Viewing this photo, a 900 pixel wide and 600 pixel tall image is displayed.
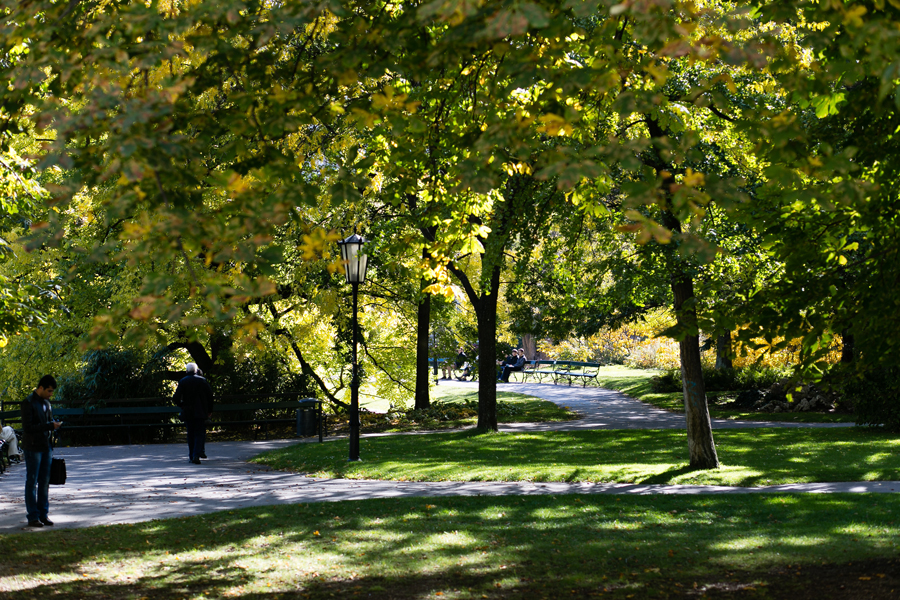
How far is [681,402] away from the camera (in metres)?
25.3

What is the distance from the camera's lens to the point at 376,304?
894 inches

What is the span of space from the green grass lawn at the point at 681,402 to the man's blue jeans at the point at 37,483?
17291 millimetres

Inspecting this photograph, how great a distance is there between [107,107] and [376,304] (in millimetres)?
19163

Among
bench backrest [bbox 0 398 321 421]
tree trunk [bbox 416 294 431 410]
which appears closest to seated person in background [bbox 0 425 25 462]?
bench backrest [bbox 0 398 321 421]

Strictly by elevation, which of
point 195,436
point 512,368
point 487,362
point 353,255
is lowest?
point 195,436

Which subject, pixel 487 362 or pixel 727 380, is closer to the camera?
pixel 487 362

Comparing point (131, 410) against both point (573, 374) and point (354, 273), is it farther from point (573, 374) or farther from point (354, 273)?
point (573, 374)

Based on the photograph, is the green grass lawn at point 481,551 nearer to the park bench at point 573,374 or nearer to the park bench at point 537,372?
the park bench at point 573,374

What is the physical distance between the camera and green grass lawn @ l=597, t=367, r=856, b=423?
65.5 feet

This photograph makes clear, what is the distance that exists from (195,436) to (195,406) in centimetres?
58

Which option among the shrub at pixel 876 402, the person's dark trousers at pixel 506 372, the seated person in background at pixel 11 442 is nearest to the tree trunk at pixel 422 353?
the seated person in background at pixel 11 442

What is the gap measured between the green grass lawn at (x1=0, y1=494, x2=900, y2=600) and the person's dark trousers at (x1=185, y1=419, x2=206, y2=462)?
17.4 ft

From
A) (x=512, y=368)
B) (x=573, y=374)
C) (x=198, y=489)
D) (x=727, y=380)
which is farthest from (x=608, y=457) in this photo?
(x=512, y=368)

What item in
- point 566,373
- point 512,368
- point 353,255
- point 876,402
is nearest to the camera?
point 353,255
